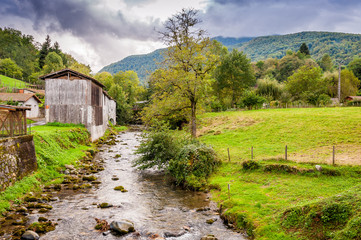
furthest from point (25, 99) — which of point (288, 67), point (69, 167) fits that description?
point (288, 67)

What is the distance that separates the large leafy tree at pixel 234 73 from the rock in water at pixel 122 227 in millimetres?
46946

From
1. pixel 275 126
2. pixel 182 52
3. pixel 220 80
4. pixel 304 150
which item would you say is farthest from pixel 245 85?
pixel 304 150

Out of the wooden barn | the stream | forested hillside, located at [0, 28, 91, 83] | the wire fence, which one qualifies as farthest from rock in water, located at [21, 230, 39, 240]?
forested hillside, located at [0, 28, 91, 83]

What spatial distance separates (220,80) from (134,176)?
41696 mm

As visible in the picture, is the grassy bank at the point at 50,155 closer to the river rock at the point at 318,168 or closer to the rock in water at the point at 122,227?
the rock in water at the point at 122,227

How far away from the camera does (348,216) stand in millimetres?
6855

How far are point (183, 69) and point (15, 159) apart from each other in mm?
16873

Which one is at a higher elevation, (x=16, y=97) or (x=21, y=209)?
(x=16, y=97)

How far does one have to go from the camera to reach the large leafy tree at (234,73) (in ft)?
174

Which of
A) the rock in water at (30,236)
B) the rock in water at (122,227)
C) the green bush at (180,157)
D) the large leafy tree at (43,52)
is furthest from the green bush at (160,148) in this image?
the large leafy tree at (43,52)

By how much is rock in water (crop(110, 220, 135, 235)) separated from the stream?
28 cm

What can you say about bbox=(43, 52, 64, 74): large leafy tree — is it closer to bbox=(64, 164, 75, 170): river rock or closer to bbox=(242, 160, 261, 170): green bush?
bbox=(64, 164, 75, 170): river rock

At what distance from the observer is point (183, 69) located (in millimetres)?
24391

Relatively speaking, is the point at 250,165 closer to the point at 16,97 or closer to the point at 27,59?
the point at 16,97
